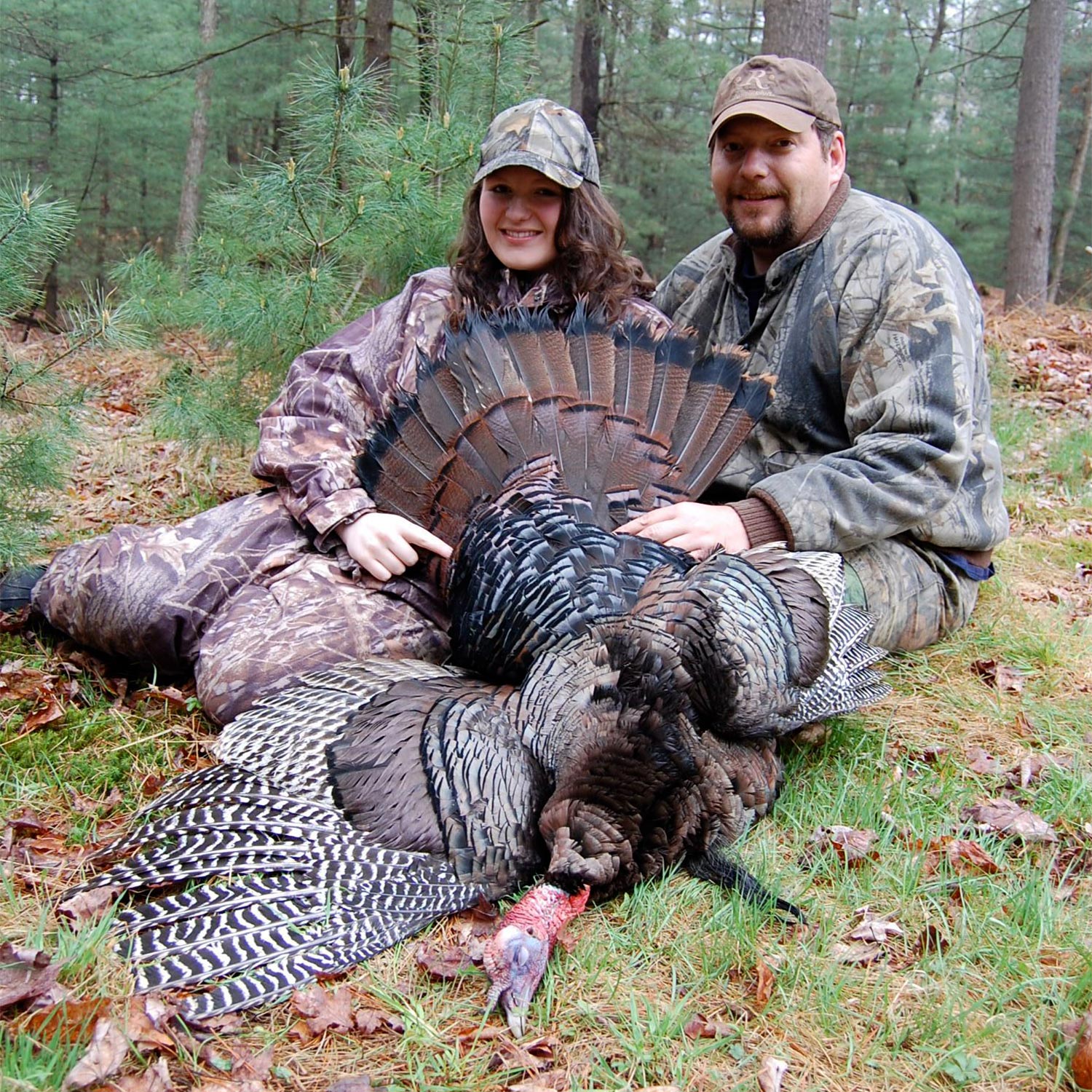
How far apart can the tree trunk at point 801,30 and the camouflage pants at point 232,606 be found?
5.07 meters

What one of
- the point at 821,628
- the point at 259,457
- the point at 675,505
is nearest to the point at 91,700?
the point at 259,457

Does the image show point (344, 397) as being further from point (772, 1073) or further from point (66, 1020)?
point (772, 1073)

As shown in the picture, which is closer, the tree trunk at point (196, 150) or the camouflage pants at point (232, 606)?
the camouflage pants at point (232, 606)

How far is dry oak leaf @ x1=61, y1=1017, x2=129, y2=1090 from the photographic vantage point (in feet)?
6.12

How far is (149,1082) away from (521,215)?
3031mm

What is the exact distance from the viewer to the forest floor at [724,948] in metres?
1.99

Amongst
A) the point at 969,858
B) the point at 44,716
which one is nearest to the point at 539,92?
the point at 44,716

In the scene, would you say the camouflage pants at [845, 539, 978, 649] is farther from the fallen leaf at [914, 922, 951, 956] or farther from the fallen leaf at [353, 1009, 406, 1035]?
the fallen leaf at [353, 1009, 406, 1035]

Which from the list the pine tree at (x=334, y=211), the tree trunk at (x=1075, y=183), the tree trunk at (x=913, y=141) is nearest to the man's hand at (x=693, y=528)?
the pine tree at (x=334, y=211)

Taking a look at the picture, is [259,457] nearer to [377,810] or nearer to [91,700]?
[91,700]

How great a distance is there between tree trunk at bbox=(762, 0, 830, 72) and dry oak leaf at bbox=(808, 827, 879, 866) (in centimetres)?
557

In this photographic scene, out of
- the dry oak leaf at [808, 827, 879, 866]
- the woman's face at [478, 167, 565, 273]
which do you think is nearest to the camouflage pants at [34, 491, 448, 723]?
the woman's face at [478, 167, 565, 273]

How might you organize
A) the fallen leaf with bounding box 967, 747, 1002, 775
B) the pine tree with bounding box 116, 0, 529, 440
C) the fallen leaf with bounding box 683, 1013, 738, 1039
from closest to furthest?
the fallen leaf with bounding box 683, 1013, 738, 1039 → the fallen leaf with bounding box 967, 747, 1002, 775 → the pine tree with bounding box 116, 0, 529, 440

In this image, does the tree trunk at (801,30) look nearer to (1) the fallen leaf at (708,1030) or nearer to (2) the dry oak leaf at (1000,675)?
(2) the dry oak leaf at (1000,675)
